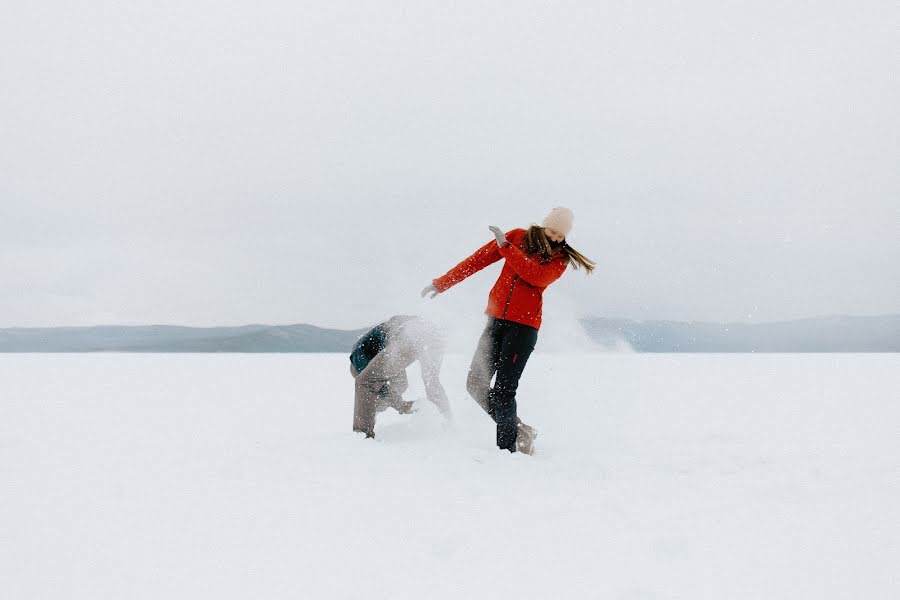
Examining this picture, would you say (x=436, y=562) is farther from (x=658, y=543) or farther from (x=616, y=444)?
(x=616, y=444)

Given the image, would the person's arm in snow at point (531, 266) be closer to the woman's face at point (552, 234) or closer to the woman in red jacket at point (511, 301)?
the woman in red jacket at point (511, 301)

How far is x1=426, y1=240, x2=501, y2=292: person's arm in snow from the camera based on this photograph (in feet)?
15.0

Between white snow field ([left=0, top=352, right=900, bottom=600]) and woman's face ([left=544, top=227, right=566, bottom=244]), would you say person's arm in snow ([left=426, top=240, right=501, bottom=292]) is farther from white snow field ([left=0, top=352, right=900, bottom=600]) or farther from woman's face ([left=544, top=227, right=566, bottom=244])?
white snow field ([left=0, top=352, right=900, bottom=600])

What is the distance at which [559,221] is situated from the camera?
173 inches

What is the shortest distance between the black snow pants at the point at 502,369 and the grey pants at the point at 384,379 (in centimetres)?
63

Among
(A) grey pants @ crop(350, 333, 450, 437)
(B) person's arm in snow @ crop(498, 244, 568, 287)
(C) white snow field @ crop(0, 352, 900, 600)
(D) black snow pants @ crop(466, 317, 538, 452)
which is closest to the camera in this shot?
(C) white snow field @ crop(0, 352, 900, 600)

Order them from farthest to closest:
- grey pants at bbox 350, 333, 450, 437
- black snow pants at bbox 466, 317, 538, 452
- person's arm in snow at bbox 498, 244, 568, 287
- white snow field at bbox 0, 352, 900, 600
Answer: grey pants at bbox 350, 333, 450, 437
black snow pants at bbox 466, 317, 538, 452
person's arm in snow at bbox 498, 244, 568, 287
white snow field at bbox 0, 352, 900, 600

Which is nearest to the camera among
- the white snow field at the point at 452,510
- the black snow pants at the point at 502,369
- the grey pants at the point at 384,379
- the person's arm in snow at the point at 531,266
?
the white snow field at the point at 452,510

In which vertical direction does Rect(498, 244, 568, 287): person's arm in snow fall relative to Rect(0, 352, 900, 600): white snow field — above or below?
above

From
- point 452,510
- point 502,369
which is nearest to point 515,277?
point 502,369

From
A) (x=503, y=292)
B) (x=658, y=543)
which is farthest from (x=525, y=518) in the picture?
(x=503, y=292)

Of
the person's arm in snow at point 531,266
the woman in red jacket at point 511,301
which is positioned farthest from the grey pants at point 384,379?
the person's arm in snow at point 531,266

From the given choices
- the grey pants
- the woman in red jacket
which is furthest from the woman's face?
the grey pants

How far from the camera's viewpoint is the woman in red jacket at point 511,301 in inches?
173
